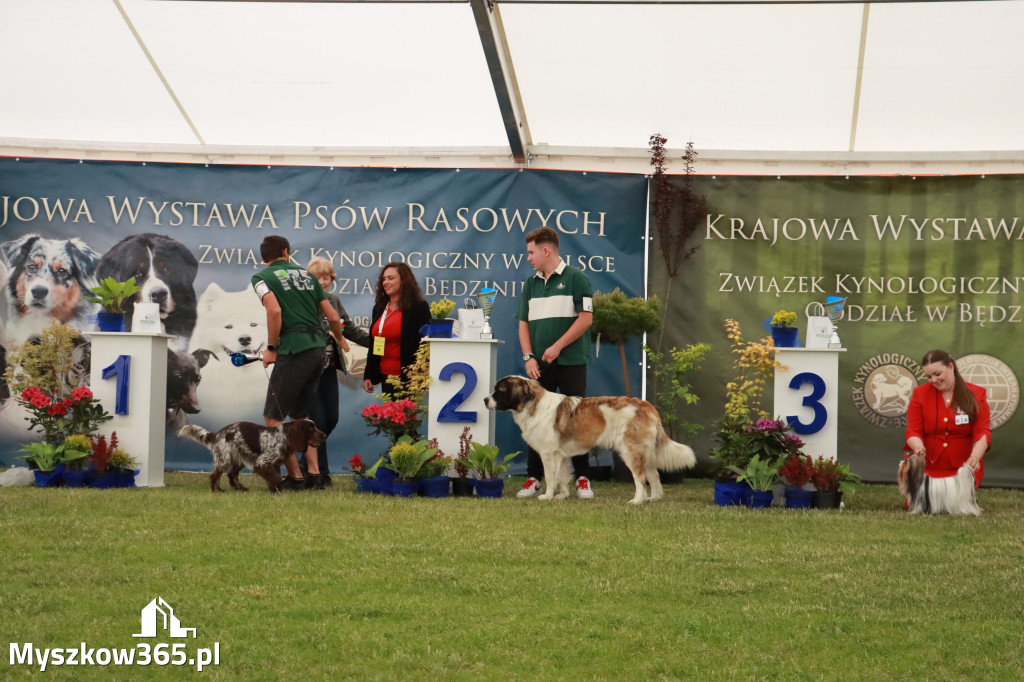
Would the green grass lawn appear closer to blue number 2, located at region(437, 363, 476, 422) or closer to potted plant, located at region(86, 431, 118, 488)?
potted plant, located at region(86, 431, 118, 488)

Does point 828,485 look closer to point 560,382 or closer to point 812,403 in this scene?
point 812,403

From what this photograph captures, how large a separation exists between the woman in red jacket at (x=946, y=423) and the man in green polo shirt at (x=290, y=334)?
403 cm

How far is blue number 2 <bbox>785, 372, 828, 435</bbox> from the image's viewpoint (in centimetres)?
688

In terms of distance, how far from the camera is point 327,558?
14.0 ft

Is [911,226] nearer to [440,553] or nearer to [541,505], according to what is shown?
[541,505]

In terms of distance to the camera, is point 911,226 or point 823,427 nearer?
point 823,427

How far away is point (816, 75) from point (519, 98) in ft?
7.98

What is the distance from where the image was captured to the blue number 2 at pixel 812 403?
22.6ft

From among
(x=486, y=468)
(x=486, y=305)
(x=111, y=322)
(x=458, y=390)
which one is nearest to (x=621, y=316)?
(x=486, y=305)

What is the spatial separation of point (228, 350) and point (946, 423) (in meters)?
6.22

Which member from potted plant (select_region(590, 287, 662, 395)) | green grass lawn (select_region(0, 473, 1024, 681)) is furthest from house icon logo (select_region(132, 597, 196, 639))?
potted plant (select_region(590, 287, 662, 395))

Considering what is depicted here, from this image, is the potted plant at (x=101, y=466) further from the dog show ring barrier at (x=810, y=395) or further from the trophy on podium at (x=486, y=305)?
the dog show ring barrier at (x=810, y=395)

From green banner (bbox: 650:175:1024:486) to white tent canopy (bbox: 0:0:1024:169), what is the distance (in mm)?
404

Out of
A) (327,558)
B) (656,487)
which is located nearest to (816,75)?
(656,487)
